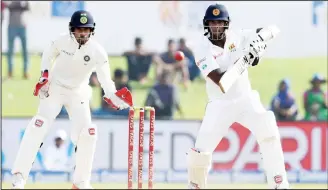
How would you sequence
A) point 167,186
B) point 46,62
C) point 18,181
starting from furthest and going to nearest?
point 167,186
point 46,62
point 18,181

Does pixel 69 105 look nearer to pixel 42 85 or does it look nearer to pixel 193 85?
pixel 42 85

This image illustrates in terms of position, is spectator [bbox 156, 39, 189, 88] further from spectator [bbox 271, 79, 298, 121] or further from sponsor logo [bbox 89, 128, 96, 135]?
sponsor logo [bbox 89, 128, 96, 135]

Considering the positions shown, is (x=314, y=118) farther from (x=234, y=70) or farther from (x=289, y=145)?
(x=234, y=70)

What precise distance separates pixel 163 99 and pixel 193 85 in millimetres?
458

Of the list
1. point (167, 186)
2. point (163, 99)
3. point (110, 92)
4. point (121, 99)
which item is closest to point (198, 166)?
point (121, 99)

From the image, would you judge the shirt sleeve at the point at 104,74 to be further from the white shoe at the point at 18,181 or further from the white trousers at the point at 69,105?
the white shoe at the point at 18,181

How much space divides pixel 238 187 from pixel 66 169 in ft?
6.02

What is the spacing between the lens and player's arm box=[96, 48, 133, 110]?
27.5 ft

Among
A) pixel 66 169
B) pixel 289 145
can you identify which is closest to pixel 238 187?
pixel 289 145

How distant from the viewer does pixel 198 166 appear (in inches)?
304

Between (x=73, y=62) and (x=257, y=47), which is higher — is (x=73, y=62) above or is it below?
below

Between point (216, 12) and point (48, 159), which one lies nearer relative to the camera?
point (216, 12)

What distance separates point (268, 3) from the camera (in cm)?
1322

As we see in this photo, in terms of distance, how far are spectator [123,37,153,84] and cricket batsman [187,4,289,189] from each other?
5.08 meters
